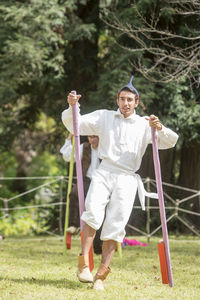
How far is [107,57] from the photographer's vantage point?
1289cm

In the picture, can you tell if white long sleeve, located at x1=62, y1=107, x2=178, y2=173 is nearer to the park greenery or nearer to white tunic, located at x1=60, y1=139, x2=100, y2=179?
white tunic, located at x1=60, y1=139, x2=100, y2=179

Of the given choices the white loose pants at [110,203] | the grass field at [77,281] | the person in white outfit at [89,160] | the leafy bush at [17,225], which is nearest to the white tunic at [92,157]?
the person in white outfit at [89,160]

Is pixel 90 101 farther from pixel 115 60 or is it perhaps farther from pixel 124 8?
pixel 124 8

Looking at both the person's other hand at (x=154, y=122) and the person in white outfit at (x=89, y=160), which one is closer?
the person's other hand at (x=154, y=122)

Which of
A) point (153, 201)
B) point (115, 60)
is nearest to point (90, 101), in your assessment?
point (115, 60)

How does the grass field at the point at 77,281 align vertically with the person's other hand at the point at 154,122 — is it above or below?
below

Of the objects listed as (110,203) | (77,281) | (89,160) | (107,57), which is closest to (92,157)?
(89,160)

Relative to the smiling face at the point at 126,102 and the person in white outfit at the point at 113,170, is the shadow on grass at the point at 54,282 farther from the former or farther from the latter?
the smiling face at the point at 126,102

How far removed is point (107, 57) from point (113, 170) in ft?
25.9

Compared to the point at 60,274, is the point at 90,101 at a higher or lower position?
higher

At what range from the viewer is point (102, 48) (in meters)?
13.7

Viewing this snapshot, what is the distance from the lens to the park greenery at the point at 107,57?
442 inches

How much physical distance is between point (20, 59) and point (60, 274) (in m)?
6.27

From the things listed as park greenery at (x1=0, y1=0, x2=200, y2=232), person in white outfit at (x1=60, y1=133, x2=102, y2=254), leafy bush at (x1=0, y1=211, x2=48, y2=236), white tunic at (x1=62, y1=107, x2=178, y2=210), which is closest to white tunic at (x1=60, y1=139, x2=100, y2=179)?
person in white outfit at (x1=60, y1=133, x2=102, y2=254)
